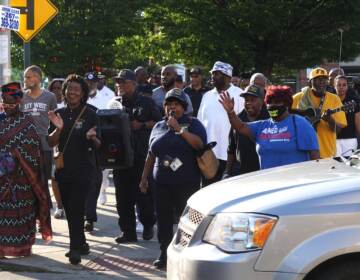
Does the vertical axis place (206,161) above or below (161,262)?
above

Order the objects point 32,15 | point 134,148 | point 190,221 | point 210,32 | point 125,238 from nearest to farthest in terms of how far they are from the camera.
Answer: point 190,221
point 125,238
point 134,148
point 32,15
point 210,32

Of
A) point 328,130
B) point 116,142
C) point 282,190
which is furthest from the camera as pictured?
point 328,130

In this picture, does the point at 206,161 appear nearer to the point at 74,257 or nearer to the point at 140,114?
the point at 74,257

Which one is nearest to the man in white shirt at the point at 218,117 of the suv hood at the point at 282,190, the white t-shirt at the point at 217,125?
the white t-shirt at the point at 217,125

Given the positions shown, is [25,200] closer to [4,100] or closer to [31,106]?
[4,100]

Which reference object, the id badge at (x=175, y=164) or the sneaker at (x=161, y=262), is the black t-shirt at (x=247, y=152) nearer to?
the id badge at (x=175, y=164)

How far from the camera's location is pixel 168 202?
22.4 feet

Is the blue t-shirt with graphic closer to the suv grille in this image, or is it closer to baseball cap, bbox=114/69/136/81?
the suv grille

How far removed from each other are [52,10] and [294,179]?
7133 mm

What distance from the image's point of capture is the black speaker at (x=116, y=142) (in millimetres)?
7777

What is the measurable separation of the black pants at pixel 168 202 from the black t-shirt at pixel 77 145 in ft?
2.56

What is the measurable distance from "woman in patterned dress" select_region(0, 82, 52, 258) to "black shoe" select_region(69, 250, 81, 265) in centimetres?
35

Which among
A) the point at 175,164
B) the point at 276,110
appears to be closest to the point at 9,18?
the point at 175,164

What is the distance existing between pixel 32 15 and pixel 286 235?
A: 758 cm
